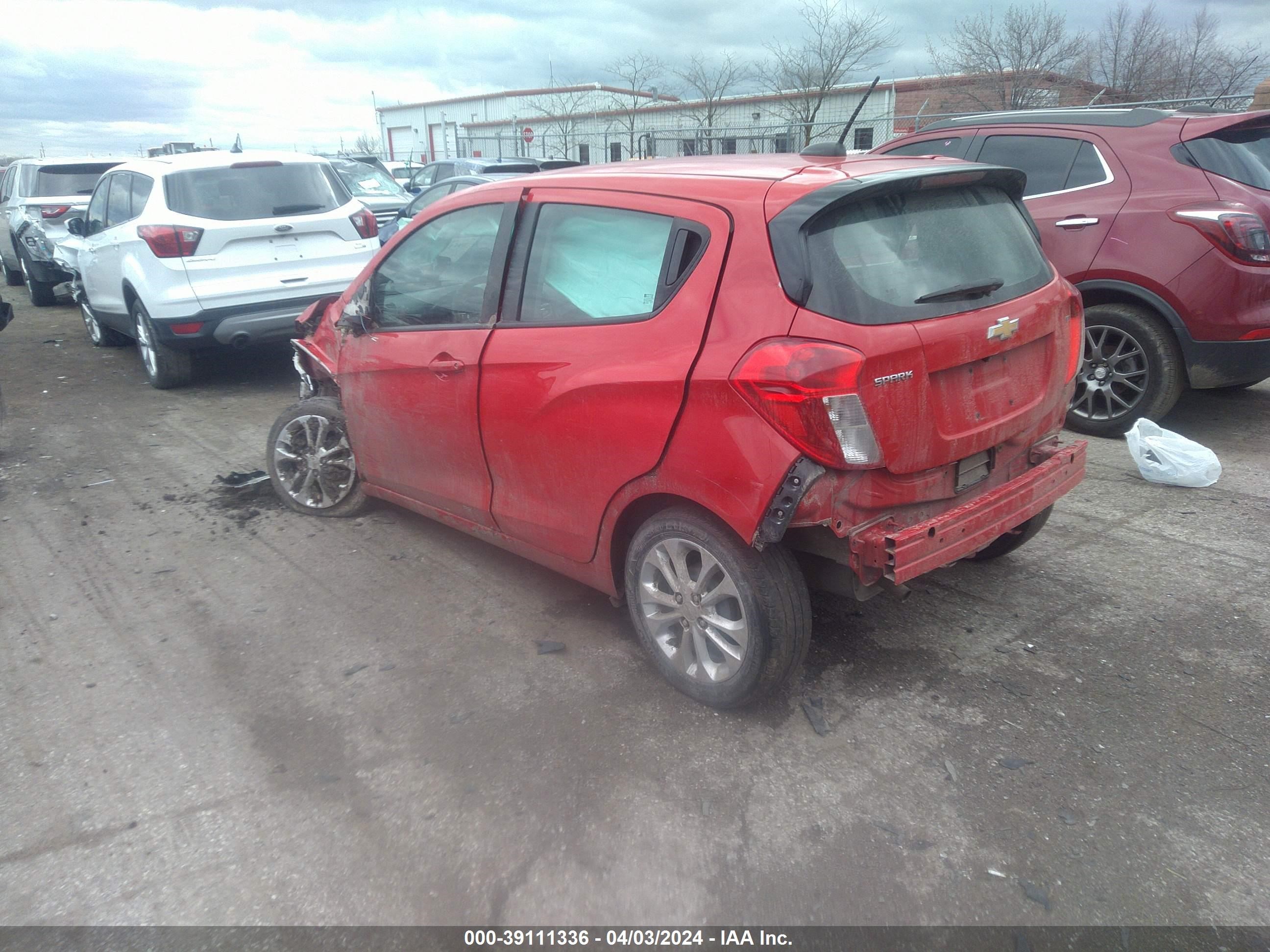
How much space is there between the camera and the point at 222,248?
7.38 m

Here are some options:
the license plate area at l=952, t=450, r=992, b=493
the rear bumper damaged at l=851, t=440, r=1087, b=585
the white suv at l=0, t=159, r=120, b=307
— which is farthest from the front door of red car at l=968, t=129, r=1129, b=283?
the white suv at l=0, t=159, r=120, b=307

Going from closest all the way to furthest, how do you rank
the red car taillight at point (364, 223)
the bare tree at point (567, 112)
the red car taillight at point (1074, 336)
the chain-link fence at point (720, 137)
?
the red car taillight at point (1074, 336) → the red car taillight at point (364, 223) → the chain-link fence at point (720, 137) → the bare tree at point (567, 112)

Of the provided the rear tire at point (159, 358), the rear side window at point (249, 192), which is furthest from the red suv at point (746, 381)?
the rear tire at point (159, 358)

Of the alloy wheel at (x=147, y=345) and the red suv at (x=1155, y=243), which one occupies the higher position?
the red suv at (x=1155, y=243)

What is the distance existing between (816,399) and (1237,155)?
4.61 metres

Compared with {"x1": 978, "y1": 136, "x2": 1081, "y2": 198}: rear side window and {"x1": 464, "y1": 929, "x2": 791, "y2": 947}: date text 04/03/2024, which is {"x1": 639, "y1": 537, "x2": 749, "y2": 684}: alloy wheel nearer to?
{"x1": 464, "y1": 929, "x2": 791, "y2": 947}: date text 04/03/2024

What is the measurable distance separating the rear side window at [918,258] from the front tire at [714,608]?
82 centimetres

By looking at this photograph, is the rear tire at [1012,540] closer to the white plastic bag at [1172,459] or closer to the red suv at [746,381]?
the red suv at [746,381]

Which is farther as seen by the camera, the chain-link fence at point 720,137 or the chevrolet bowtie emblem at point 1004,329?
the chain-link fence at point 720,137

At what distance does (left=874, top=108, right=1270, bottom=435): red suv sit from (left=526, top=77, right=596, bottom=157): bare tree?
26049 millimetres

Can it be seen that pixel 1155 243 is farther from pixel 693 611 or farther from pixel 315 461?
pixel 315 461

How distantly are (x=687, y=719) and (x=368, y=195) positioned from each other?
561 inches

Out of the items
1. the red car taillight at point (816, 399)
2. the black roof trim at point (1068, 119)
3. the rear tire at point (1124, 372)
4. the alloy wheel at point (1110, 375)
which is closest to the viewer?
the red car taillight at point (816, 399)

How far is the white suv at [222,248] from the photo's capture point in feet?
24.1
